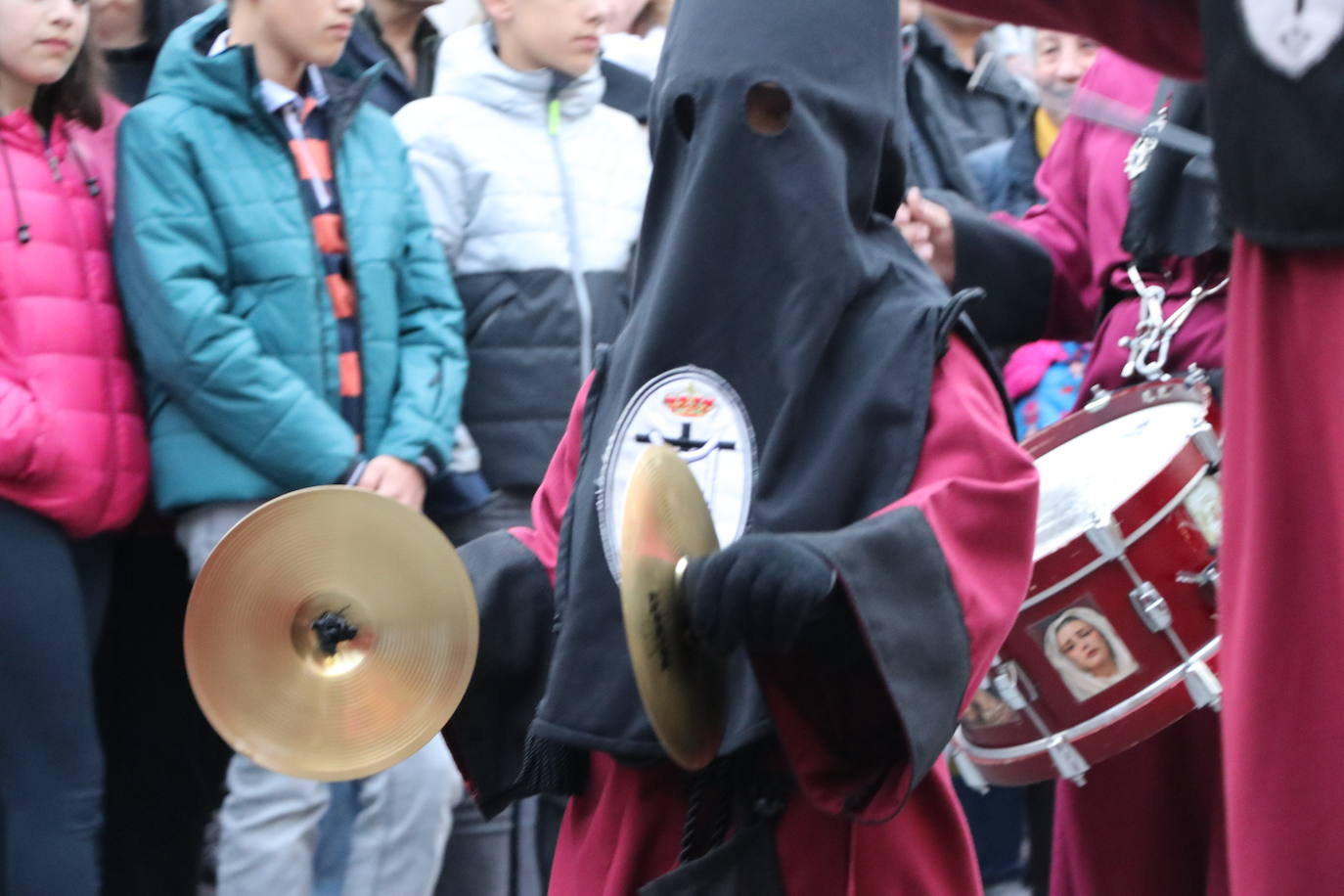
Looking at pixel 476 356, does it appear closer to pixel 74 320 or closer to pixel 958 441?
pixel 74 320

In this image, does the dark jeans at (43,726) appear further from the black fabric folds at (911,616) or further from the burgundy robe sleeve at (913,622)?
the black fabric folds at (911,616)

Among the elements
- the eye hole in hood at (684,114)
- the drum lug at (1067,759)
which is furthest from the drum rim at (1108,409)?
the eye hole in hood at (684,114)

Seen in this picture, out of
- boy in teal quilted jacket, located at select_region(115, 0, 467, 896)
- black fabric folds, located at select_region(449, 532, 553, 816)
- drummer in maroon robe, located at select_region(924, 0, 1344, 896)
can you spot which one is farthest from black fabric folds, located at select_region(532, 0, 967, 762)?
boy in teal quilted jacket, located at select_region(115, 0, 467, 896)

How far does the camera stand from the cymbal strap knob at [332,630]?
246 cm

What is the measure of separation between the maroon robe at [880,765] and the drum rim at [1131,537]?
0.48 metres

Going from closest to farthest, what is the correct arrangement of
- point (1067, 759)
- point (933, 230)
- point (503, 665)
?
point (503, 665), point (1067, 759), point (933, 230)

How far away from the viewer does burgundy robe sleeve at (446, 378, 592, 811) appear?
285cm

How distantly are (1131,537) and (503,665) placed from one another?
1046mm

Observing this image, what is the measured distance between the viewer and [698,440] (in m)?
2.65

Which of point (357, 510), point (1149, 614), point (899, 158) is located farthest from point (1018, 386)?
point (357, 510)

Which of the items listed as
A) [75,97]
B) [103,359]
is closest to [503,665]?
[103,359]

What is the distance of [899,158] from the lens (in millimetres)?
2799

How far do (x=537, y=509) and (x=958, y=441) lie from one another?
0.78 meters

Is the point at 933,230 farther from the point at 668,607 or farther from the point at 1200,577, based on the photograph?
the point at 668,607
